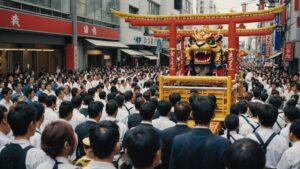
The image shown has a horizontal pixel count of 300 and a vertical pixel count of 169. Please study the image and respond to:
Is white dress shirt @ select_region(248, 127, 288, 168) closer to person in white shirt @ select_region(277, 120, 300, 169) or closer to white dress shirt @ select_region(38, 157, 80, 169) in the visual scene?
person in white shirt @ select_region(277, 120, 300, 169)

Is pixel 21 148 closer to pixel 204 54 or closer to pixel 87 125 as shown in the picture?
pixel 87 125

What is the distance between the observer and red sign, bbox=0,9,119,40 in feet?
54.8

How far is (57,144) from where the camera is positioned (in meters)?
3.13

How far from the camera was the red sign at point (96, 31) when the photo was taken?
25.1 meters

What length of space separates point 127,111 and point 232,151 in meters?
5.07

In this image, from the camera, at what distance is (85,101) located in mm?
7617

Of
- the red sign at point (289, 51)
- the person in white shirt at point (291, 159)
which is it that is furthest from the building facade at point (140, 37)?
the person in white shirt at point (291, 159)

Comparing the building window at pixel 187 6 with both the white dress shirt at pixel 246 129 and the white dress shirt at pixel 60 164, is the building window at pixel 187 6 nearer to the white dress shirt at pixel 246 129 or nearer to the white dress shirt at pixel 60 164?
the white dress shirt at pixel 246 129

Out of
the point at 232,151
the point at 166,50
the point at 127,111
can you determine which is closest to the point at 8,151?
the point at 232,151

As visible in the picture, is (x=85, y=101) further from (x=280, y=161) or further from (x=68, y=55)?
(x=68, y=55)

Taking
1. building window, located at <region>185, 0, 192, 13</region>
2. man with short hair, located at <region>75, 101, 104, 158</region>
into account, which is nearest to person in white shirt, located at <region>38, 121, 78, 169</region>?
man with short hair, located at <region>75, 101, 104, 158</region>

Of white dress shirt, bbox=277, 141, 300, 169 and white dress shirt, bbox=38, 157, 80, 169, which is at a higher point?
white dress shirt, bbox=38, 157, 80, 169

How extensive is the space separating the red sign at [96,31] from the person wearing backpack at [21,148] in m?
21.6

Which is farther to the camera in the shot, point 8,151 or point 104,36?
point 104,36
